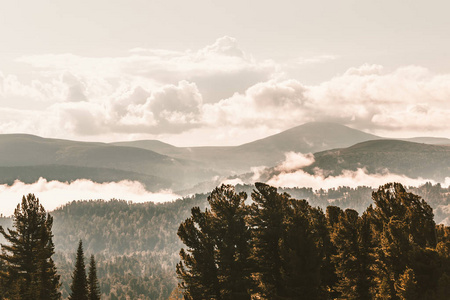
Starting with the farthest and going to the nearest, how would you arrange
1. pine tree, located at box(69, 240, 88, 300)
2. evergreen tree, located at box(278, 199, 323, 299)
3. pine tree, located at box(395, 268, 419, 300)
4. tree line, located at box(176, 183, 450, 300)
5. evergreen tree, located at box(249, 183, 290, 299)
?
pine tree, located at box(69, 240, 88, 300) → evergreen tree, located at box(249, 183, 290, 299) → evergreen tree, located at box(278, 199, 323, 299) → tree line, located at box(176, 183, 450, 300) → pine tree, located at box(395, 268, 419, 300)

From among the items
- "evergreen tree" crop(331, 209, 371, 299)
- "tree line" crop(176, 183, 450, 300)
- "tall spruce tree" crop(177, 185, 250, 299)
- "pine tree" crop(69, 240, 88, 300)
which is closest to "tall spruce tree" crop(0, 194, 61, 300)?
"pine tree" crop(69, 240, 88, 300)

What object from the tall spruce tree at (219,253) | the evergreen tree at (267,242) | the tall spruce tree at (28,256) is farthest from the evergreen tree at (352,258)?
the tall spruce tree at (28,256)

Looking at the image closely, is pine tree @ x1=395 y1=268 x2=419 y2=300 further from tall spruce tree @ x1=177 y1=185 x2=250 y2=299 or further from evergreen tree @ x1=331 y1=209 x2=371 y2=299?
tall spruce tree @ x1=177 y1=185 x2=250 y2=299

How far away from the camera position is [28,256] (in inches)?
2121

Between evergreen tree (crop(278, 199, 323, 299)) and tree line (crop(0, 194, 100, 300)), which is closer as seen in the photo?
evergreen tree (crop(278, 199, 323, 299))

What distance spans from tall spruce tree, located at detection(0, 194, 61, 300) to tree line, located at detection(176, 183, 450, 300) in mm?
19370

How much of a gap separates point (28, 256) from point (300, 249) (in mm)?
31708

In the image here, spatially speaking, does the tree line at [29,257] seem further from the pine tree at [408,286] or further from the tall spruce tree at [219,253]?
the pine tree at [408,286]

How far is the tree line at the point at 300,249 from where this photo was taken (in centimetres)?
4000

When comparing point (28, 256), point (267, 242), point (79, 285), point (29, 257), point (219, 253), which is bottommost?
point (79, 285)

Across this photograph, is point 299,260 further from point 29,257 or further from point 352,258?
point 29,257

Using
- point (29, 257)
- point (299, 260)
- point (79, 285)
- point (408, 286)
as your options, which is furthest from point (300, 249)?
point (79, 285)

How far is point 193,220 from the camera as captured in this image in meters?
46.2

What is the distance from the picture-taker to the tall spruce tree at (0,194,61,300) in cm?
5353
